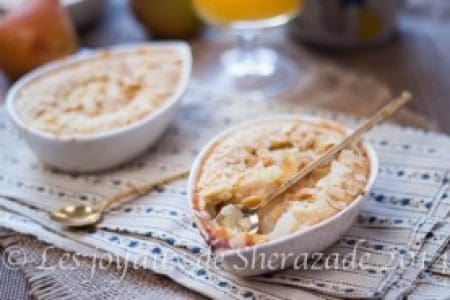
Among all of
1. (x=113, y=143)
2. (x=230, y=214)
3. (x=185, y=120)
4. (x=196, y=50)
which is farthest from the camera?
(x=196, y=50)

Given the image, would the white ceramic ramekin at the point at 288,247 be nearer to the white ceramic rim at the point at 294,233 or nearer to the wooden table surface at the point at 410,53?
the white ceramic rim at the point at 294,233

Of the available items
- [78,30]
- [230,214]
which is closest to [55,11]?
[78,30]

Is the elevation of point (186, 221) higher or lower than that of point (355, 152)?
lower

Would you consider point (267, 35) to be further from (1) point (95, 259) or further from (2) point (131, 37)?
(1) point (95, 259)

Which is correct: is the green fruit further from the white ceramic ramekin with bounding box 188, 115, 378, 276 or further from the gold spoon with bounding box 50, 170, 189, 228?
the white ceramic ramekin with bounding box 188, 115, 378, 276

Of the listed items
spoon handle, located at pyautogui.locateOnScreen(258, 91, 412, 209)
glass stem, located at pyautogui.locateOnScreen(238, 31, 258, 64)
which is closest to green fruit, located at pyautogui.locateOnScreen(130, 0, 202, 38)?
glass stem, located at pyautogui.locateOnScreen(238, 31, 258, 64)

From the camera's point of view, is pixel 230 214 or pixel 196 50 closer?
pixel 230 214

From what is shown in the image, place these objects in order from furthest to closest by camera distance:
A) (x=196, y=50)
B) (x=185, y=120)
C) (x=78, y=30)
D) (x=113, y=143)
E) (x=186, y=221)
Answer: (x=78, y=30), (x=196, y=50), (x=185, y=120), (x=113, y=143), (x=186, y=221)

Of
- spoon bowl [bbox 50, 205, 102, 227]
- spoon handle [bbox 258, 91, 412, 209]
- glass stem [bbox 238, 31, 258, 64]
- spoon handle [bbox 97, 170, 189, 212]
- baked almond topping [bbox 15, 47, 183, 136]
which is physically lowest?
spoon bowl [bbox 50, 205, 102, 227]
